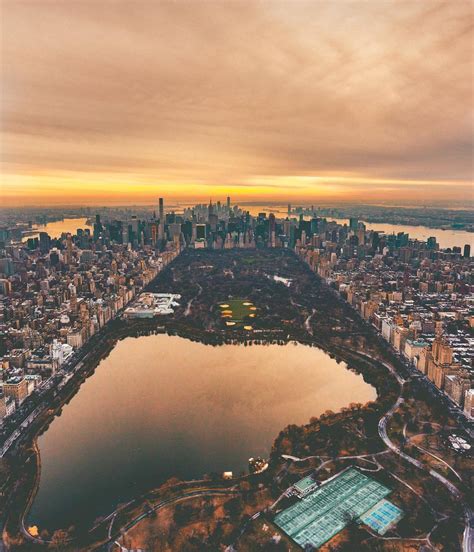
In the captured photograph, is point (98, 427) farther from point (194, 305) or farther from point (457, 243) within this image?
point (457, 243)

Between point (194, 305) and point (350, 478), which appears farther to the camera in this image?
point (194, 305)

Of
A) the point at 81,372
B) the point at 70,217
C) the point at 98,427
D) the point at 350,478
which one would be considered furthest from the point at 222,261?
the point at 70,217

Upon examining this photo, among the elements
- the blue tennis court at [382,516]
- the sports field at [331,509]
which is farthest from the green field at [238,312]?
the blue tennis court at [382,516]

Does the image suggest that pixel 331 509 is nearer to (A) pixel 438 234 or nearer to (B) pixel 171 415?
(B) pixel 171 415

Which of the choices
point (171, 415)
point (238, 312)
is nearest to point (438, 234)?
point (238, 312)

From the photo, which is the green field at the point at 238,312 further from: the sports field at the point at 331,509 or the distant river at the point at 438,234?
the distant river at the point at 438,234

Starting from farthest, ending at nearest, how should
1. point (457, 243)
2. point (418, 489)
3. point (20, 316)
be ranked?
point (457, 243) < point (20, 316) < point (418, 489)

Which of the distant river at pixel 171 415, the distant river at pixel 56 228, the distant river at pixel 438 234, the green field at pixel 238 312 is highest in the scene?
the distant river at pixel 438 234
